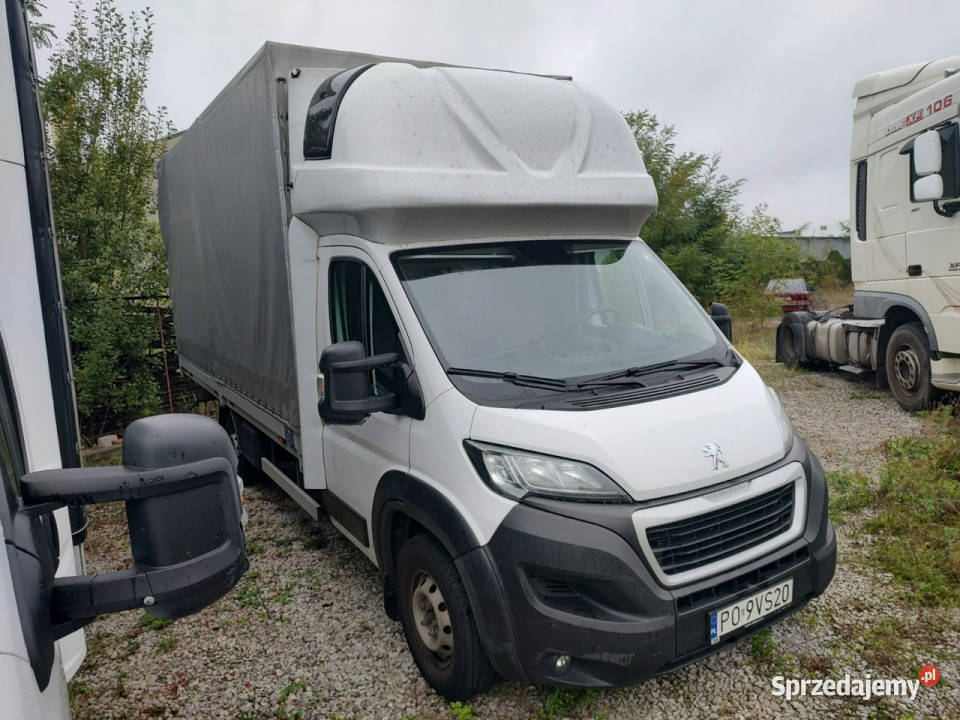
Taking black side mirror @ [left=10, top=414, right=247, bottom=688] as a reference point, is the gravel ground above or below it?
below

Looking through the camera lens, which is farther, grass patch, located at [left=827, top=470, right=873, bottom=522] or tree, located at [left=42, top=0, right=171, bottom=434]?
tree, located at [left=42, top=0, right=171, bottom=434]

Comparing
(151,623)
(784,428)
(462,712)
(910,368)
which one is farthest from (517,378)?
(910,368)

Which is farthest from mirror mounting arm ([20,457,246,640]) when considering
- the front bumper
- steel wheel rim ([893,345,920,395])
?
steel wheel rim ([893,345,920,395])

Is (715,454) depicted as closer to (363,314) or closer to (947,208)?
(363,314)

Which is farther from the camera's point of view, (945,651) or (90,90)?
(90,90)

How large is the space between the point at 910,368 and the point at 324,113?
291 inches

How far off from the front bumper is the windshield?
750 mm

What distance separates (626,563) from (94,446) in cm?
788

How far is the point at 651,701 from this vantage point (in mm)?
3012

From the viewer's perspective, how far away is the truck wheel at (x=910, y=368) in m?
7.52

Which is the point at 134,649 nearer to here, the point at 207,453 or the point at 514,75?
the point at 207,453

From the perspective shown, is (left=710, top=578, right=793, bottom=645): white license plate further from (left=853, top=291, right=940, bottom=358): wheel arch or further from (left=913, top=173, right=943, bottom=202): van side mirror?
(left=853, top=291, right=940, bottom=358): wheel arch

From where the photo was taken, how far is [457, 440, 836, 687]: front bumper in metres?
2.52

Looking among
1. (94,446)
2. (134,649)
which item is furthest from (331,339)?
(94,446)
